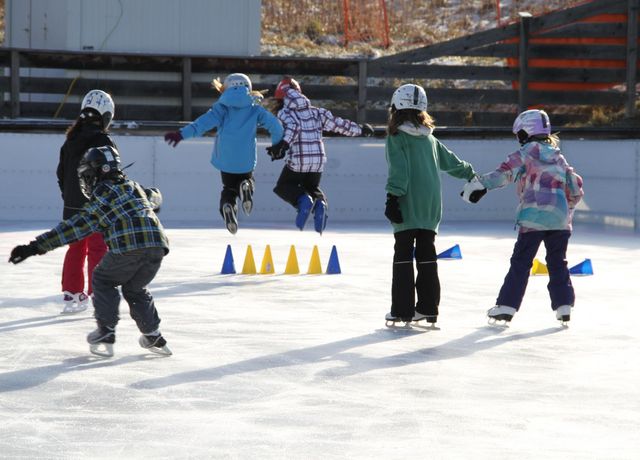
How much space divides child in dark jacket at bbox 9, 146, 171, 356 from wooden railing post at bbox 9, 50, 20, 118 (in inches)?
415

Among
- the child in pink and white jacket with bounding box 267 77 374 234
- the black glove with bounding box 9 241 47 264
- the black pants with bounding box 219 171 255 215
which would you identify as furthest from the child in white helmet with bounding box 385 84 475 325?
the child in pink and white jacket with bounding box 267 77 374 234

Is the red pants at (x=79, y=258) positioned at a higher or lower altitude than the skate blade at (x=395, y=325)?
higher

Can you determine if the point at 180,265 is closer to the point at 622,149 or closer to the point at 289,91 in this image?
the point at 289,91

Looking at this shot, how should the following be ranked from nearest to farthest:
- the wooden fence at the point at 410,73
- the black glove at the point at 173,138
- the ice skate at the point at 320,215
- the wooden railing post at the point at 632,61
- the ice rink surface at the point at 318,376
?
the ice rink surface at the point at 318,376 < the black glove at the point at 173,138 < the ice skate at the point at 320,215 < the wooden fence at the point at 410,73 < the wooden railing post at the point at 632,61

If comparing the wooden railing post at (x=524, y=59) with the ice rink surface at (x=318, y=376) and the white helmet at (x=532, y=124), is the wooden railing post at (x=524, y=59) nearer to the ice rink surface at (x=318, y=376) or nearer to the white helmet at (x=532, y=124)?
the ice rink surface at (x=318, y=376)

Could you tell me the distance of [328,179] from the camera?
16031mm

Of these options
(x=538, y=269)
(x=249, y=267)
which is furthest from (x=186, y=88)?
(x=538, y=269)

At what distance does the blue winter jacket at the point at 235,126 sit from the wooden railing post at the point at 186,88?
6.15 m

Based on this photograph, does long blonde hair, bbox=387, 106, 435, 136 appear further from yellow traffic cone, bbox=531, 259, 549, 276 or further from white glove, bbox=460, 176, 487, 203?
yellow traffic cone, bbox=531, 259, 549, 276

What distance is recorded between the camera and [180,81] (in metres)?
17.8

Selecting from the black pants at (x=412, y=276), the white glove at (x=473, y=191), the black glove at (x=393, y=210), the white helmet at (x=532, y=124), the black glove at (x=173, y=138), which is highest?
the white helmet at (x=532, y=124)

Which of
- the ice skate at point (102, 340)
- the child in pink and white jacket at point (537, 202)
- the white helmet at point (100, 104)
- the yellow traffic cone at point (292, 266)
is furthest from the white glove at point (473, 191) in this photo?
the yellow traffic cone at point (292, 266)

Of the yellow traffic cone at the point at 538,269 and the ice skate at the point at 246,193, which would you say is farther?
the ice skate at the point at 246,193

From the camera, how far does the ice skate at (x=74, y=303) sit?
25.6ft
